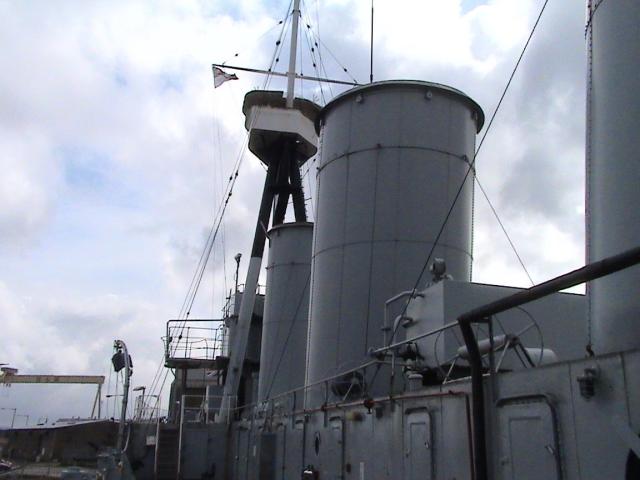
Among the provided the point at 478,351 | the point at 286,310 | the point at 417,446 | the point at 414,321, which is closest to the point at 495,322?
the point at 414,321

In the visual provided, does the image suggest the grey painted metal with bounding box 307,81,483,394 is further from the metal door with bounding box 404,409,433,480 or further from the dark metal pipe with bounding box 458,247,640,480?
the dark metal pipe with bounding box 458,247,640,480

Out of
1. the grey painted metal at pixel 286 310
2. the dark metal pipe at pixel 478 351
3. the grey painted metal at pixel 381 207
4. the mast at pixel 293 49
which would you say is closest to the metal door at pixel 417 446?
the dark metal pipe at pixel 478 351

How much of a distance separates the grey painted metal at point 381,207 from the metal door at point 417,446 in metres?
4.08

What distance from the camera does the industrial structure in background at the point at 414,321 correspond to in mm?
4438

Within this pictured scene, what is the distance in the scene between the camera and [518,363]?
752 cm

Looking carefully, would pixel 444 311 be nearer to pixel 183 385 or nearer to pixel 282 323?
pixel 282 323

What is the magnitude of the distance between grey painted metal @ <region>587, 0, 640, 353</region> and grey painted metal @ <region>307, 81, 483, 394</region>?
609 cm

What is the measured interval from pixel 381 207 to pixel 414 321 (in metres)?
3.36

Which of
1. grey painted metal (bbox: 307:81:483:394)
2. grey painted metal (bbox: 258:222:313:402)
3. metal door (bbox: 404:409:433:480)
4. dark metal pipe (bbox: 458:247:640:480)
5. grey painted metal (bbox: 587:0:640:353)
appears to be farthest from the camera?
grey painted metal (bbox: 258:222:313:402)

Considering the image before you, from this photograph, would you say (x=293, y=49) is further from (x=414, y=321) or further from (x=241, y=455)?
(x=414, y=321)

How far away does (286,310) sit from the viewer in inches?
861

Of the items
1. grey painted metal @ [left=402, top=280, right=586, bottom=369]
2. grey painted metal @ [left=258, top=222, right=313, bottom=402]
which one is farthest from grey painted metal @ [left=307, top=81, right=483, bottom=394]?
grey painted metal @ [left=258, top=222, right=313, bottom=402]

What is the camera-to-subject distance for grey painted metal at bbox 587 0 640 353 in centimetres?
443

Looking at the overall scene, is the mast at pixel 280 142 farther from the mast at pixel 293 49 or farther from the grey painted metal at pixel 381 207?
the grey painted metal at pixel 381 207
